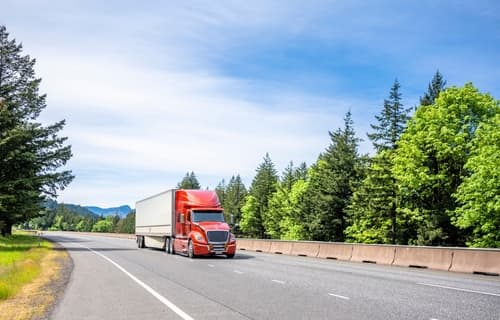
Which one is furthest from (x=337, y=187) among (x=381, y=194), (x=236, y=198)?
(x=236, y=198)

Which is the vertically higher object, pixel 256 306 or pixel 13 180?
pixel 13 180

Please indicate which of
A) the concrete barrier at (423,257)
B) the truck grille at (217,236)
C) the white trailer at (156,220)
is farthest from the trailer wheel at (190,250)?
the concrete barrier at (423,257)

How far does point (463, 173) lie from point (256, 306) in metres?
42.4

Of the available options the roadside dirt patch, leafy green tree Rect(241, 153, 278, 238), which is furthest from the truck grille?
leafy green tree Rect(241, 153, 278, 238)

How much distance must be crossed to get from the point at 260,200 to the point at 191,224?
276 ft

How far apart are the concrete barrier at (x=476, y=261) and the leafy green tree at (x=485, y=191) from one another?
72.5ft

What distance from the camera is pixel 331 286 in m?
14.3

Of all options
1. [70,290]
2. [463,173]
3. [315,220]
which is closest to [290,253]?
[463,173]

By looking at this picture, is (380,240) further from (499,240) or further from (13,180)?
(13,180)

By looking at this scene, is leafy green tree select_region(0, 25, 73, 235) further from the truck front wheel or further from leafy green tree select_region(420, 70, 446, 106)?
leafy green tree select_region(420, 70, 446, 106)

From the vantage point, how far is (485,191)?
4222 centimetres

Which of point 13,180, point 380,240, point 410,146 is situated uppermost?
point 410,146

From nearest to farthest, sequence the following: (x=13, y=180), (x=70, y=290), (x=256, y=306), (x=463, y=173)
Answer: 1. (x=256, y=306)
2. (x=70, y=290)
3. (x=13, y=180)
4. (x=463, y=173)

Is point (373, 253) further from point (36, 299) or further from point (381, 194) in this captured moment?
point (381, 194)
